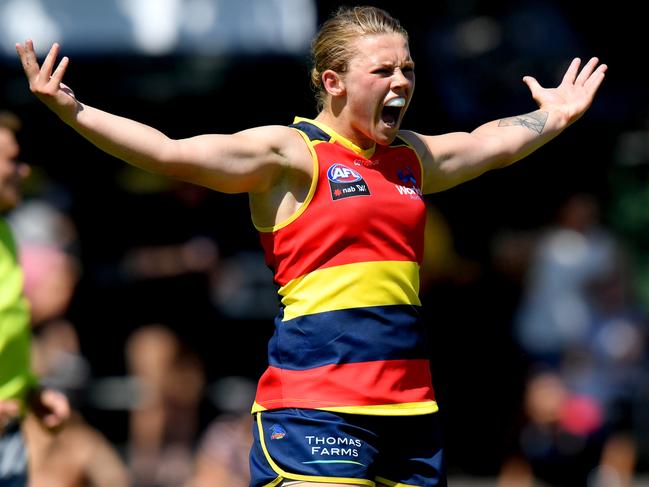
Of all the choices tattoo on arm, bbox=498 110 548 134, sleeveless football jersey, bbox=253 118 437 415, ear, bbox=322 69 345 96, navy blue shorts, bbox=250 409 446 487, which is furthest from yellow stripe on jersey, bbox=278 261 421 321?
tattoo on arm, bbox=498 110 548 134

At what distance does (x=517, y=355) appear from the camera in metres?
9.81

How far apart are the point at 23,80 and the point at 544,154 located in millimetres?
4360

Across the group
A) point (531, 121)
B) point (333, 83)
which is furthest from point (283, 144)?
point (531, 121)

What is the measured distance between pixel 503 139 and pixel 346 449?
1428 millimetres

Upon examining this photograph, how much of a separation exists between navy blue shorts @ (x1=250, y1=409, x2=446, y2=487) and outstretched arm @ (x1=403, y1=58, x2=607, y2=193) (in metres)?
0.98

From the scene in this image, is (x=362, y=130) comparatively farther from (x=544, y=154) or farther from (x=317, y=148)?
(x=544, y=154)

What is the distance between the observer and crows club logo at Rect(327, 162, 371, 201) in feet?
14.7

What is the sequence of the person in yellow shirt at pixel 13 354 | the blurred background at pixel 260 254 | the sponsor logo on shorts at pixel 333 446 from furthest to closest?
the blurred background at pixel 260 254, the person in yellow shirt at pixel 13 354, the sponsor logo on shorts at pixel 333 446

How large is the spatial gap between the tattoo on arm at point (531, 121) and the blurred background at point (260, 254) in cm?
388

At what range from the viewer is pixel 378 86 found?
4590 millimetres

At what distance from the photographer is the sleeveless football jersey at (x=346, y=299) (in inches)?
175

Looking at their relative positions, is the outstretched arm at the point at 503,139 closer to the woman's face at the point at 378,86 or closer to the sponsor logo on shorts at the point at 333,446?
the woman's face at the point at 378,86

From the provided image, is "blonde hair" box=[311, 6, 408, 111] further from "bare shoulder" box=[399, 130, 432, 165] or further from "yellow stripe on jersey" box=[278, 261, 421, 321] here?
"yellow stripe on jersey" box=[278, 261, 421, 321]

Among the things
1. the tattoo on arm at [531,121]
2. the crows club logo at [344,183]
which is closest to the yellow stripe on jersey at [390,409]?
the crows club logo at [344,183]
